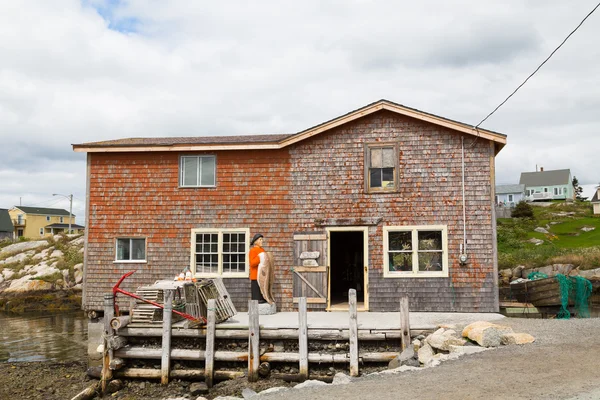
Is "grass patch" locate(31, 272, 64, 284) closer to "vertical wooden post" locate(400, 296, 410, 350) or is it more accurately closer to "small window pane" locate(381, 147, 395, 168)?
"small window pane" locate(381, 147, 395, 168)

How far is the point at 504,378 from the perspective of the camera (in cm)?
805

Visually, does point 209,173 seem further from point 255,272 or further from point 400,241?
point 400,241

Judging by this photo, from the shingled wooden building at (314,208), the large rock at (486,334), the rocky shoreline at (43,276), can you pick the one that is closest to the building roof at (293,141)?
the shingled wooden building at (314,208)

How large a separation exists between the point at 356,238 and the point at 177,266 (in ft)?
26.4

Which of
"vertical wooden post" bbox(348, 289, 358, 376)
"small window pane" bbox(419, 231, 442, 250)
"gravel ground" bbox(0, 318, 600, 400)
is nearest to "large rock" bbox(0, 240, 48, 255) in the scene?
"gravel ground" bbox(0, 318, 600, 400)

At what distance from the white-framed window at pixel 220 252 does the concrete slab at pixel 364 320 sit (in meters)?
1.51

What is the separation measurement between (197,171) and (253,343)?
6.49 metres

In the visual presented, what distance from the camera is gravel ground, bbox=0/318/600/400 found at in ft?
24.7

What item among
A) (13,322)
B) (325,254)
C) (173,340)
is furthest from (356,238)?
(13,322)

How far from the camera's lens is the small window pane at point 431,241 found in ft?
48.0

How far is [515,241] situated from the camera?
39.7m

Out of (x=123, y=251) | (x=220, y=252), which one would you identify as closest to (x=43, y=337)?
(x=123, y=251)

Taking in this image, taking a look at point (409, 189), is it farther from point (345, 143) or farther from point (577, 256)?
point (577, 256)

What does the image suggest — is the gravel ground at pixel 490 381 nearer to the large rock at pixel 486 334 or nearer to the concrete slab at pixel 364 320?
the large rock at pixel 486 334
